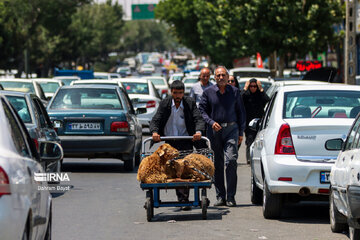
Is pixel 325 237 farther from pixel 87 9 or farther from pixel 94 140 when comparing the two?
→ pixel 87 9

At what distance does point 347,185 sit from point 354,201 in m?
0.52

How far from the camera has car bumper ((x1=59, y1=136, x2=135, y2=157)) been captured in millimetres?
15867

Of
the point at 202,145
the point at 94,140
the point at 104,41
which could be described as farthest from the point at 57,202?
the point at 104,41

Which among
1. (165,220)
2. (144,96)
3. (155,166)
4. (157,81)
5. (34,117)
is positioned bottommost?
(157,81)

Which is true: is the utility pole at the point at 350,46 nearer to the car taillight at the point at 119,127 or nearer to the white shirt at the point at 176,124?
the car taillight at the point at 119,127

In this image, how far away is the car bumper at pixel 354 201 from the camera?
281 inches

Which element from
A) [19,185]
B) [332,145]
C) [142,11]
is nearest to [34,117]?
[332,145]

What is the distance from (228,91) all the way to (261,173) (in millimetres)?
1459

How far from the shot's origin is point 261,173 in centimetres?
1077

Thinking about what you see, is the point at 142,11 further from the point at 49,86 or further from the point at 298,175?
the point at 298,175

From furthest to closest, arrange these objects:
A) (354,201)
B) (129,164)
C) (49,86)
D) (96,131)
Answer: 1. (49,86)
2. (129,164)
3. (96,131)
4. (354,201)

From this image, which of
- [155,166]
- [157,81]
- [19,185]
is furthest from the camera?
[157,81]

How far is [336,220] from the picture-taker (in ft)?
29.8

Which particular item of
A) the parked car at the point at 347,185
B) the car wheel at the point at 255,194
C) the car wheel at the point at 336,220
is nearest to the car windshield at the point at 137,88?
the car wheel at the point at 255,194
